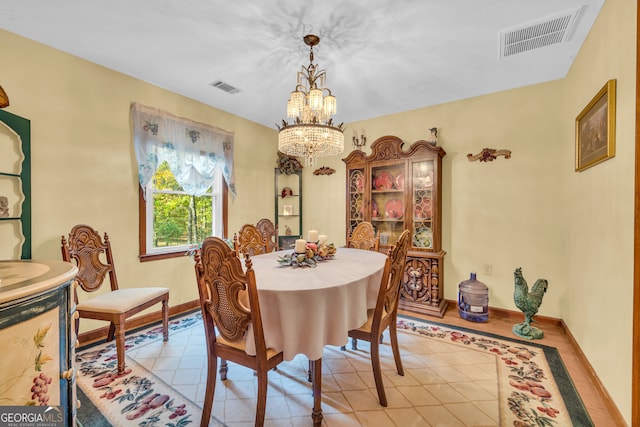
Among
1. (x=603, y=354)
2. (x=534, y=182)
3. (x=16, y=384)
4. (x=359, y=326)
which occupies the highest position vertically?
(x=534, y=182)

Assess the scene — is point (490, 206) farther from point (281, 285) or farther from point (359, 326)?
point (281, 285)

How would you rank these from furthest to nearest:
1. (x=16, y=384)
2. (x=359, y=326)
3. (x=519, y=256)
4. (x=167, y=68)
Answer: (x=519, y=256)
(x=167, y=68)
(x=359, y=326)
(x=16, y=384)

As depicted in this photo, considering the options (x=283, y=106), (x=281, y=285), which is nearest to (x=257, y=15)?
(x=283, y=106)

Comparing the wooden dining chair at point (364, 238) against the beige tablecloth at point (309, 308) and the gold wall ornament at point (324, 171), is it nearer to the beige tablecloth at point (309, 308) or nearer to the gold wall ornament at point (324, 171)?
the beige tablecloth at point (309, 308)

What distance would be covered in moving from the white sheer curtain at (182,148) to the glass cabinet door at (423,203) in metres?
2.46

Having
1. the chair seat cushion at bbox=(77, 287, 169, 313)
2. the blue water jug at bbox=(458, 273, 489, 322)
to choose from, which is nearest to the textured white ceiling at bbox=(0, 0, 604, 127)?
the chair seat cushion at bbox=(77, 287, 169, 313)

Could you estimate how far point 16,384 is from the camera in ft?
2.87

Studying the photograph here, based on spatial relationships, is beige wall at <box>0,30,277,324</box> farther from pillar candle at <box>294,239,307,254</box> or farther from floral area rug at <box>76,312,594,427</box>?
pillar candle at <box>294,239,307,254</box>

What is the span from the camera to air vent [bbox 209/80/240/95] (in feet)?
9.75

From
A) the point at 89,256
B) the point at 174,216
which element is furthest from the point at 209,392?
the point at 174,216

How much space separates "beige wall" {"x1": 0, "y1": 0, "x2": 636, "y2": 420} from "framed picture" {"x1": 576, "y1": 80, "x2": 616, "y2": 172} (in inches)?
2.7

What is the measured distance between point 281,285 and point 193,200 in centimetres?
251

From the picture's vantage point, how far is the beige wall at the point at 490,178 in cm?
170

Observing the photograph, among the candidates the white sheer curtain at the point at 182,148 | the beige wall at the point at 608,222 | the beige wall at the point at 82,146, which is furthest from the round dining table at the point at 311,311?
the white sheer curtain at the point at 182,148
